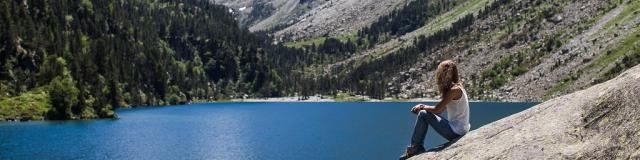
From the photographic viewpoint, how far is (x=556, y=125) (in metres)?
15.4

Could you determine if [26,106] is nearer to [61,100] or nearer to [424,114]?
[61,100]

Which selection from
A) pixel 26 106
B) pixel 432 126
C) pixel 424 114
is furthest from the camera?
pixel 26 106

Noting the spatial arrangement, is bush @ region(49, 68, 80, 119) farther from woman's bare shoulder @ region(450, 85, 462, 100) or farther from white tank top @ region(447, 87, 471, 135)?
woman's bare shoulder @ region(450, 85, 462, 100)

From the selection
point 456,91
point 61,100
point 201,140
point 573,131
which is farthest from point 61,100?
point 573,131

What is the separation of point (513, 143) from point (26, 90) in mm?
192884

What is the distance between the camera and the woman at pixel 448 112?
1791 centimetres

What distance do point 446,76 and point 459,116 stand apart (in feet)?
4.41

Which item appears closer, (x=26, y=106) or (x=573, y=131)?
(x=573, y=131)

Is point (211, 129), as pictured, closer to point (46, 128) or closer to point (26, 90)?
point (46, 128)

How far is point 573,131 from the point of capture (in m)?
14.7

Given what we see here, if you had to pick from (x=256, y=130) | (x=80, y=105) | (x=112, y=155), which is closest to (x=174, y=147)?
(x=112, y=155)

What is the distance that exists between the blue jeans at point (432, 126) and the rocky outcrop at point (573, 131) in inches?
29.9

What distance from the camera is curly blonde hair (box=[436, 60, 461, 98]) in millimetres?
17844

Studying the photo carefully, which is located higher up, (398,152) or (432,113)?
(432,113)
